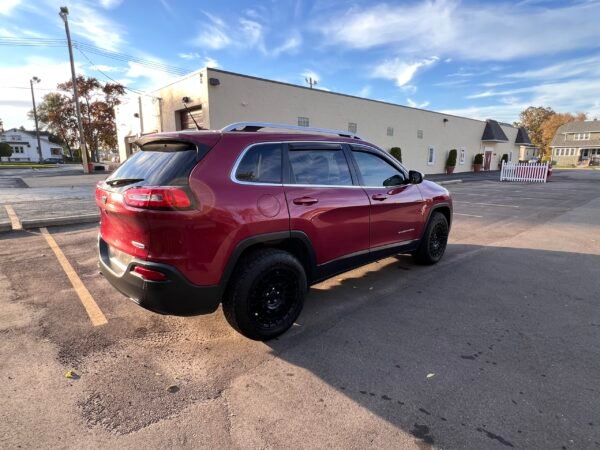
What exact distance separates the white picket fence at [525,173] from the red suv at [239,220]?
25421 millimetres

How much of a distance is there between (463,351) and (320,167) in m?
2.16

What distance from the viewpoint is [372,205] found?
13.3 ft

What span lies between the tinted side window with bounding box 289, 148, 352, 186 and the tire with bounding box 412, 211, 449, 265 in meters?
1.92

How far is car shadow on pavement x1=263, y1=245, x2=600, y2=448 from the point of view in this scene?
2238 mm

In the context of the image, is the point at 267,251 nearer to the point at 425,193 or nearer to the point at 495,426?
the point at 495,426

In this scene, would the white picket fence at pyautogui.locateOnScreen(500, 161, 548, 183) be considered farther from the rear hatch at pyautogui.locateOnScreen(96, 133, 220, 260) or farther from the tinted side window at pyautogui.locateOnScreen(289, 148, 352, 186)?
the rear hatch at pyautogui.locateOnScreen(96, 133, 220, 260)

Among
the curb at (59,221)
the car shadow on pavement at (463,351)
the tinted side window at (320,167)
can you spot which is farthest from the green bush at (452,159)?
the tinted side window at (320,167)

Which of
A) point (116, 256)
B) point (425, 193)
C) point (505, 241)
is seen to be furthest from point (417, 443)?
point (505, 241)

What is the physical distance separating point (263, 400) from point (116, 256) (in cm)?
181

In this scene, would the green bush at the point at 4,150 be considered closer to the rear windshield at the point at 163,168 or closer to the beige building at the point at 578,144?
the rear windshield at the point at 163,168

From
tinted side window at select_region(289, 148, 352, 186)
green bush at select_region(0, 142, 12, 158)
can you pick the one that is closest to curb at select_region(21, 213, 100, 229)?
tinted side window at select_region(289, 148, 352, 186)

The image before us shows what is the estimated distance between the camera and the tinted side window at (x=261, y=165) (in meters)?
2.95

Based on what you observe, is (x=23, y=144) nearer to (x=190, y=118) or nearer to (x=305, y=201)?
(x=190, y=118)

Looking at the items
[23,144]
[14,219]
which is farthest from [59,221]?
[23,144]
